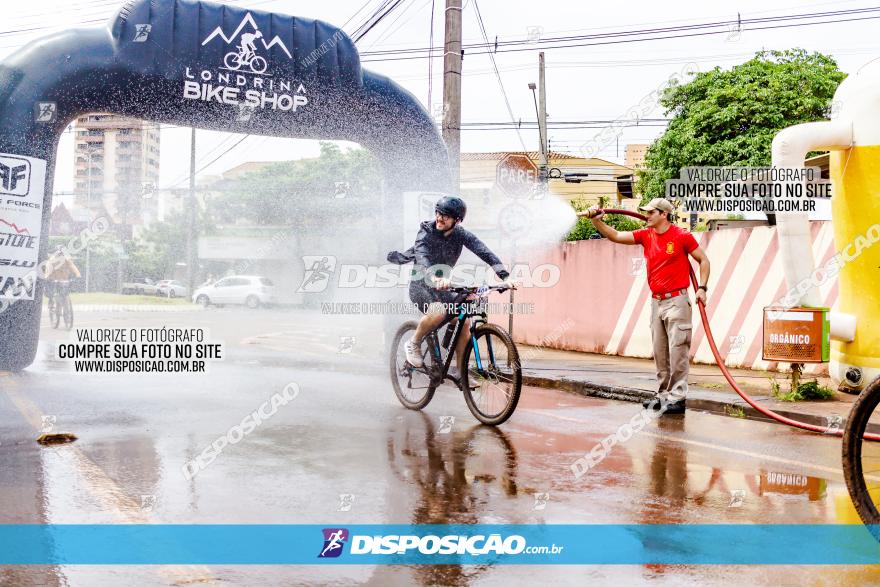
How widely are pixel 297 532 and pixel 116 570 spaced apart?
0.92 metres

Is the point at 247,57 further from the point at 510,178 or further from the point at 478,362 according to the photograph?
the point at 478,362

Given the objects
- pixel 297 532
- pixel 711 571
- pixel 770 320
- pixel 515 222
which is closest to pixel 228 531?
pixel 297 532

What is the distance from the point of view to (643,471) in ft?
19.8

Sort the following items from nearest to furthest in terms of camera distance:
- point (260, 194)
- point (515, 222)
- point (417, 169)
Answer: point (417, 169) → point (515, 222) → point (260, 194)

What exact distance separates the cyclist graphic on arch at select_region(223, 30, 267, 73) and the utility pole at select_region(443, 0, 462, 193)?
11.0 ft

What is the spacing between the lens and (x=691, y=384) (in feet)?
34.2

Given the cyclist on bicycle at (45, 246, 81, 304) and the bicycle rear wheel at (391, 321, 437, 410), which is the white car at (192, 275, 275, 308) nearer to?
Result: the cyclist on bicycle at (45, 246, 81, 304)

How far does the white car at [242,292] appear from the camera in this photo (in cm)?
3794

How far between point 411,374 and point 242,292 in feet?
101

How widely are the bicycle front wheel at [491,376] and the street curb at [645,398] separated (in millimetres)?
2552

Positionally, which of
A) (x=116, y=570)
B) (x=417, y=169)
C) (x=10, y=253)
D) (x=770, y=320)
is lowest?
(x=116, y=570)

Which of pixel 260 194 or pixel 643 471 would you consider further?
pixel 260 194

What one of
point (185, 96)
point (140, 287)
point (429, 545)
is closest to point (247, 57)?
point (185, 96)

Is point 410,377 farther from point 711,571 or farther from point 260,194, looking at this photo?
point 260,194
